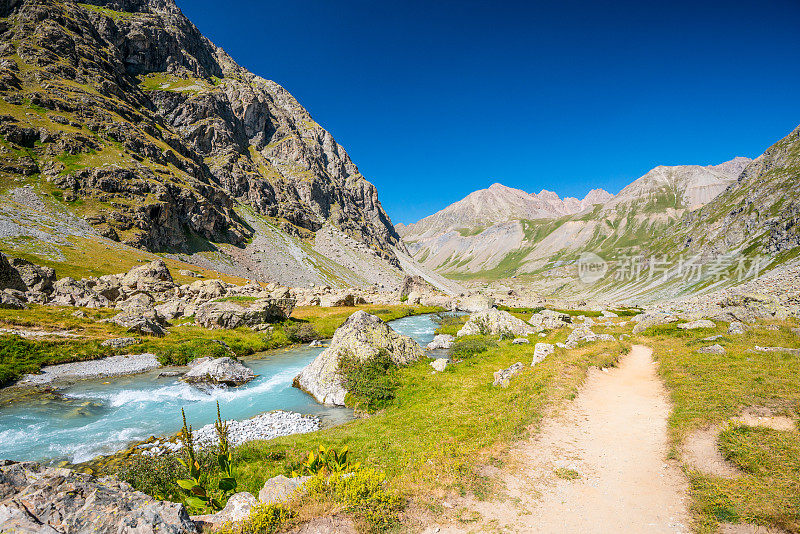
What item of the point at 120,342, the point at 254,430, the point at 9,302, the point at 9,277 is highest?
the point at 9,277

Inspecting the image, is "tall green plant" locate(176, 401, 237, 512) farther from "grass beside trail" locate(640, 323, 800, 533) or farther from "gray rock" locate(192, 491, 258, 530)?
"grass beside trail" locate(640, 323, 800, 533)

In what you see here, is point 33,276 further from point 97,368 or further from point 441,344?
point 441,344

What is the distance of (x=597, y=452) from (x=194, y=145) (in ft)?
766

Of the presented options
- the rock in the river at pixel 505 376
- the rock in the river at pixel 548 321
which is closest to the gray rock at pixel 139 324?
the rock in the river at pixel 505 376

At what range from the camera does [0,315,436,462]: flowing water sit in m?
15.7

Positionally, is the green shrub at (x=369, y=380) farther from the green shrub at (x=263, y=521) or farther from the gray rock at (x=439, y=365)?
the green shrub at (x=263, y=521)

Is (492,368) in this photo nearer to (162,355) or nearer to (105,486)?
(105,486)

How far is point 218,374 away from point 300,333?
60.9ft

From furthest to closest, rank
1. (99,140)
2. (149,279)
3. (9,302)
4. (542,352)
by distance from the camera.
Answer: (99,140) < (149,279) < (9,302) < (542,352)

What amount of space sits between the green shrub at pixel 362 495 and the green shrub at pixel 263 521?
924mm

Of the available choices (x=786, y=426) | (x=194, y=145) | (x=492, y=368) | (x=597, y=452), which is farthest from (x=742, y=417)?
(x=194, y=145)

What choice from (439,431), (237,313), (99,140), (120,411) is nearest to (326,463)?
(439,431)

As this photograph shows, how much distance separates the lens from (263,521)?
7.92 meters

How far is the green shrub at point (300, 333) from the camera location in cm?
4338
